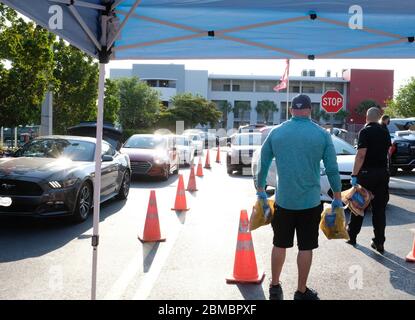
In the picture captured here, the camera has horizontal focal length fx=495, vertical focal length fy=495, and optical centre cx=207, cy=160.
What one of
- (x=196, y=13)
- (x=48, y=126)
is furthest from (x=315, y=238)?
(x=48, y=126)

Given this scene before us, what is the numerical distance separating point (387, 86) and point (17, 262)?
81871 millimetres

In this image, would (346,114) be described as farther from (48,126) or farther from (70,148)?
(70,148)

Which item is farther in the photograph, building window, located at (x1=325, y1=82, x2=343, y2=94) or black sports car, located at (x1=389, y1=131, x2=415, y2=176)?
building window, located at (x1=325, y1=82, x2=343, y2=94)

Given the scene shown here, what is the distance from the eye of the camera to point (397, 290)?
518 centimetres

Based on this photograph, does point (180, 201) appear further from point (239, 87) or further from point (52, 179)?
point (239, 87)

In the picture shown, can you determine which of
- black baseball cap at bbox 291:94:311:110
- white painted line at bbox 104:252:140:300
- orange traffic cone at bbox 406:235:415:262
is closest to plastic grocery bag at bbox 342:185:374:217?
orange traffic cone at bbox 406:235:415:262

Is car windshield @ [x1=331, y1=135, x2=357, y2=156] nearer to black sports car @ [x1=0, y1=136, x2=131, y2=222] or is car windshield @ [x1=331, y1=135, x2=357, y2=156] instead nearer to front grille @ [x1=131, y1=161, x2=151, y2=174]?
black sports car @ [x1=0, y1=136, x2=131, y2=222]

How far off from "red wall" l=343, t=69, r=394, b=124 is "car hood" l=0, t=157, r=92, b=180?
77002mm

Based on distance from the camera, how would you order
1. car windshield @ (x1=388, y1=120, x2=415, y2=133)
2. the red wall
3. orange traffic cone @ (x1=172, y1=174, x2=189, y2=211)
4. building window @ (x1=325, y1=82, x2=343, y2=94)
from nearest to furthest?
orange traffic cone @ (x1=172, y1=174, x2=189, y2=211) < car windshield @ (x1=388, y1=120, x2=415, y2=133) < the red wall < building window @ (x1=325, y1=82, x2=343, y2=94)

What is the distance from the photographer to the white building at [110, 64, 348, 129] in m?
81.7

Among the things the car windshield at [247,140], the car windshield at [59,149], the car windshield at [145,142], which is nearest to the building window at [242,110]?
the car windshield at [247,140]

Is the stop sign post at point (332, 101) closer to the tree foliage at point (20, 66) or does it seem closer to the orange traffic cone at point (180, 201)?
the tree foliage at point (20, 66)

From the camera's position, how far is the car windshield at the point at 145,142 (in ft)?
54.1

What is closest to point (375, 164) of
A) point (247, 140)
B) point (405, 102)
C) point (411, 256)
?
point (411, 256)
